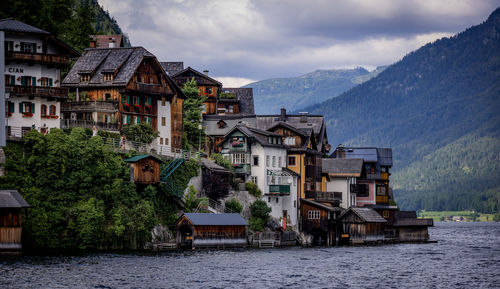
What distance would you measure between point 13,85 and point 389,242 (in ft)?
210

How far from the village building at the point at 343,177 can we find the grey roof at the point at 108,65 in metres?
37.8

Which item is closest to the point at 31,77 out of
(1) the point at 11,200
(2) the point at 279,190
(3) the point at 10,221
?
(1) the point at 11,200

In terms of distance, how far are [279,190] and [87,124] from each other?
90.3 feet

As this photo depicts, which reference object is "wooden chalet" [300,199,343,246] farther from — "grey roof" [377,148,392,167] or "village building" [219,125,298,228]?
"grey roof" [377,148,392,167]

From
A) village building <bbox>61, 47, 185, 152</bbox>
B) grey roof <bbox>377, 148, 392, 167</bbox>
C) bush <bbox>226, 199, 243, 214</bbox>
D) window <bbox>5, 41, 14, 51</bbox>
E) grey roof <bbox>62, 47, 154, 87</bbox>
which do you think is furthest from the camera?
grey roof <bbox>377, 148, 392, 167</bbox>

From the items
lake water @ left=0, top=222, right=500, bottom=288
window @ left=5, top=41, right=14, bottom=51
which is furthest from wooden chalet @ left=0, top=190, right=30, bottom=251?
window @ left=5, top=41, right=14, bottom=51

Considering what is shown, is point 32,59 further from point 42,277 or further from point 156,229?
point 42,277

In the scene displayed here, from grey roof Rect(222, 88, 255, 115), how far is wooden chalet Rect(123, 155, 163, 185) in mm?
67819

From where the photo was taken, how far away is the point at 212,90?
155750 millimetres

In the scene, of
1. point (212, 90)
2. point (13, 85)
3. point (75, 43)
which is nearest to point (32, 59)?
point (13, 85)

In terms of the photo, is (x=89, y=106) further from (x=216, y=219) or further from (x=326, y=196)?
(x=326, y=196)

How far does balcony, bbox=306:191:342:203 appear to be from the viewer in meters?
125

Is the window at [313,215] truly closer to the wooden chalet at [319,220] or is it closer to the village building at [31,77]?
the wooden chalet at [319,220]

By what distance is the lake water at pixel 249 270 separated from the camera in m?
64.9
